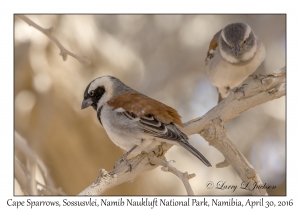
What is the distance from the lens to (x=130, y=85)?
659 centimetres

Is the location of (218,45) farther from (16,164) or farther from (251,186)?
(16,164)

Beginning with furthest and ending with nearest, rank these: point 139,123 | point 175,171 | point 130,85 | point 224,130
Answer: point 130,85, point 224,130, point 139,123, point 175,171

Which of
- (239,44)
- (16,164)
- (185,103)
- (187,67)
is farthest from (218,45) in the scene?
(16,164)

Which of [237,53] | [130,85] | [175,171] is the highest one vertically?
[130,85]

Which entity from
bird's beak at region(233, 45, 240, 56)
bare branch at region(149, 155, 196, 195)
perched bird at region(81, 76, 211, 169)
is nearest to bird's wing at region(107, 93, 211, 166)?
perched bird at region(81, 76, 211, 169)

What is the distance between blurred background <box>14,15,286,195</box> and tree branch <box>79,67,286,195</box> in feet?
2.58

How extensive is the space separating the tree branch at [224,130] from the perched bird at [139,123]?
0.11m

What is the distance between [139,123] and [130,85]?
3148 millimetres

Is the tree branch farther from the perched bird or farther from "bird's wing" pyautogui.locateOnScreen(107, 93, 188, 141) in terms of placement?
"bird's wing" pyautogui.locateOnScreen(107, 93, 188, 141)

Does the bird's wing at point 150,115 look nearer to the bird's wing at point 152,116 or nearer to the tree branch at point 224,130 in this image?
the bird's wing at point 152,116

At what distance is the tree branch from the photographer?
3.47 metres

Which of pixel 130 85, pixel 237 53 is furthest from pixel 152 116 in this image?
pixel 130 85

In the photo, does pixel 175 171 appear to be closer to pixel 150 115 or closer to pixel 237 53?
pixel 150 115

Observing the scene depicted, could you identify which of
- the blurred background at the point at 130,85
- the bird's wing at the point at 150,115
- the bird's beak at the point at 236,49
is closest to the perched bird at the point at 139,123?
the bird's wing at the point at 150,115
